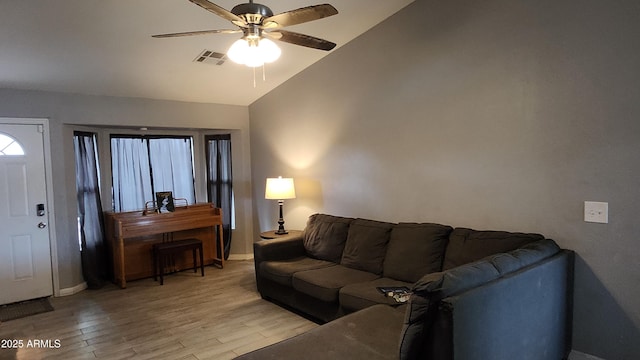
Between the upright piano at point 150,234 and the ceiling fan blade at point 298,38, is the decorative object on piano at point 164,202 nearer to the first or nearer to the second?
the upright piano at point 150,234

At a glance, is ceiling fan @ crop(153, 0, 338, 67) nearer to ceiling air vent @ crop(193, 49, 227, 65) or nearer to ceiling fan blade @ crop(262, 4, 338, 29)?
ceiling fan blade @ crop(262, 4, 338, 29)

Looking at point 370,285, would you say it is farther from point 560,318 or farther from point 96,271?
point 96,271

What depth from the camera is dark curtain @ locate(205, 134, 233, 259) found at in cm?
604

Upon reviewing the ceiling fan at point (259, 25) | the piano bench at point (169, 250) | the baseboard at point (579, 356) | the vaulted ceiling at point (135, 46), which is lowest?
the baseboard at point (579, 356)

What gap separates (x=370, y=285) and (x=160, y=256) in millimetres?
2993

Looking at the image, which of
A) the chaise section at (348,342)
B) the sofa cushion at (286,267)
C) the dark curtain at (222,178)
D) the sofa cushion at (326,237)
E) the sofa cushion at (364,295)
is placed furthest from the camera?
the dark curtain at (222,178)

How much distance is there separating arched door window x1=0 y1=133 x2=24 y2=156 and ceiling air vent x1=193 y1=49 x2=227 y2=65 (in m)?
2.20

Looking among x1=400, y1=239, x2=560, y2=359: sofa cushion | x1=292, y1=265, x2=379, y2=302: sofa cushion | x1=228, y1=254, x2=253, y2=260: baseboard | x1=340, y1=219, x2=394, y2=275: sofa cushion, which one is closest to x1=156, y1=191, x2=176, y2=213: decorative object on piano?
x1=228, y1=254, x2=253, y2=260: baseboard

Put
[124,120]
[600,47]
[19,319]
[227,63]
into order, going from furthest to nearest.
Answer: [124,120] < [227,63] < [19,319] < [600,47]

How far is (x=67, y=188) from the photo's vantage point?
15.4ft

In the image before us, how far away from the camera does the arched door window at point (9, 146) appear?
426cm

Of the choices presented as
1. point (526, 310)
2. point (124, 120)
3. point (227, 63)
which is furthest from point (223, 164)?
point (526, 310)

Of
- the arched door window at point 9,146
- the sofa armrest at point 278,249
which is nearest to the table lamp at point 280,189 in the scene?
the sofa armrest at point 278,249

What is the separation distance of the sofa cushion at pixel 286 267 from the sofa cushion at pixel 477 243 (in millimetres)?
1307
